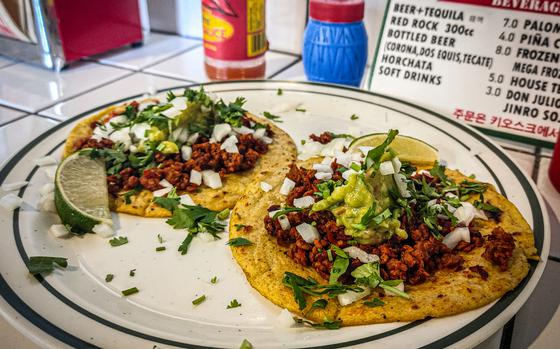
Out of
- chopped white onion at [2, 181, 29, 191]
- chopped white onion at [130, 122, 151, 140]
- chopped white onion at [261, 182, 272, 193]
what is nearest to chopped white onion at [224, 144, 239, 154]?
chopped white onion at [261, 182, 272, 193]

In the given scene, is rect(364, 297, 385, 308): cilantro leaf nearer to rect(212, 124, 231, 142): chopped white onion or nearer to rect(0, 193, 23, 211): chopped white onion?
rect(212, 124, 231, 142): chopped white onion

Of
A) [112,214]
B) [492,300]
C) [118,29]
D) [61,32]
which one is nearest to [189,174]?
[112,214]

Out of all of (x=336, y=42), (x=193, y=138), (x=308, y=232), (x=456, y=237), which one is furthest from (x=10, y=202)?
(x=336, y=42)

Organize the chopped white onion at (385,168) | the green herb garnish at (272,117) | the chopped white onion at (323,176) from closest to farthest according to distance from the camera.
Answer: the chopped white onion at (385,168) → the chopped white onion at (323,176) → the green herb garnish at (272,117)

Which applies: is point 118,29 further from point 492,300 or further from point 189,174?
point 492,300

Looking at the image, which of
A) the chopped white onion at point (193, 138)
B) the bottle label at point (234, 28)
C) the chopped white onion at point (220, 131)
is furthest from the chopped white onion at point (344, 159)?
the bottle label at point (234, 28)

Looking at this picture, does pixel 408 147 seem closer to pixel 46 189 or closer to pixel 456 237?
pixel 456 237

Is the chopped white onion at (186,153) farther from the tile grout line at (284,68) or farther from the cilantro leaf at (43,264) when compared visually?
the tile grout line at (284,68)
